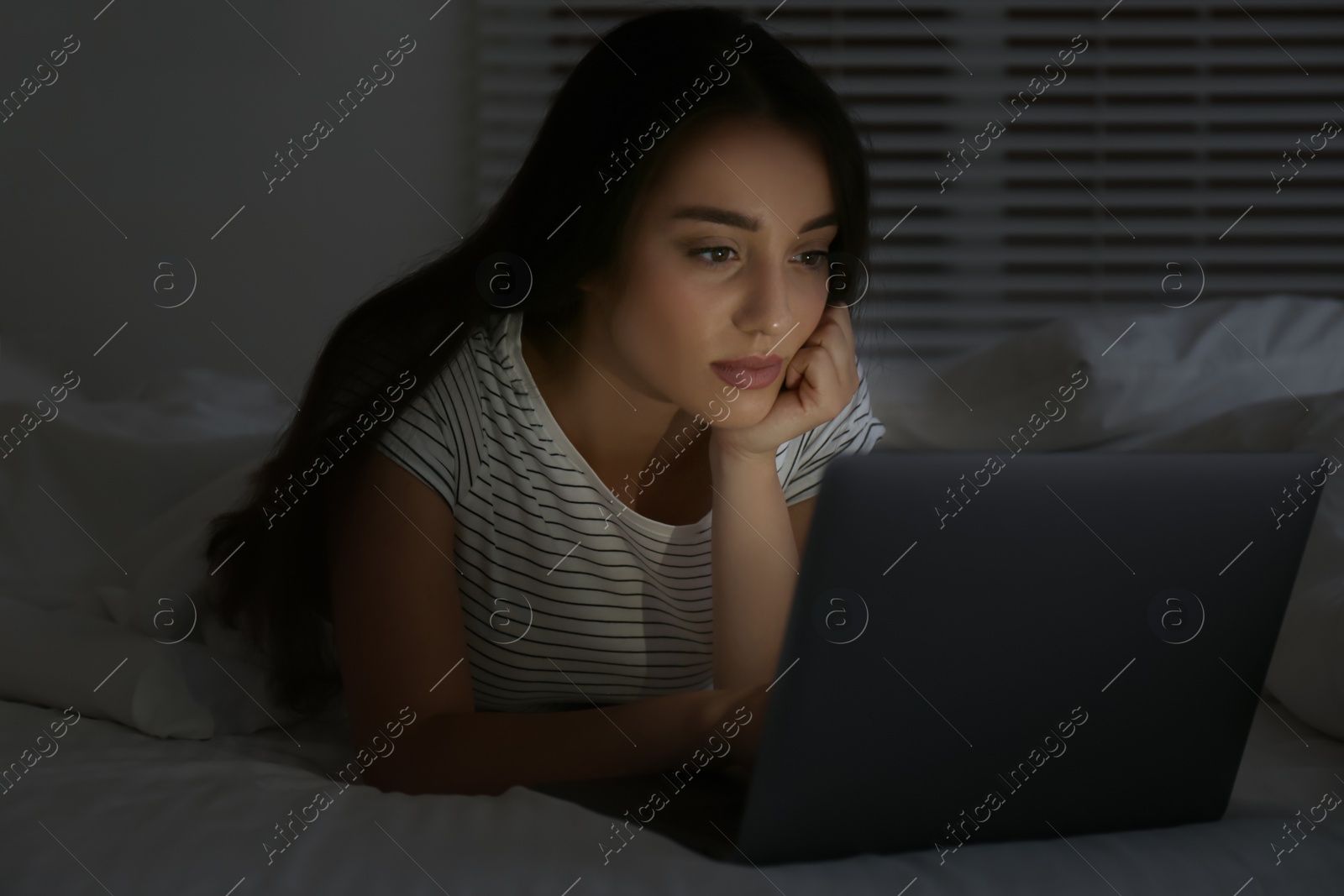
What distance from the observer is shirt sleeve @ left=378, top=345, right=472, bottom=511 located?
92cm

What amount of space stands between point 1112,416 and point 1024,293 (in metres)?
1.00

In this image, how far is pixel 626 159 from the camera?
3.05ft

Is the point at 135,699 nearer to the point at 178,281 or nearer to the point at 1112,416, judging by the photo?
the point at 1112,416

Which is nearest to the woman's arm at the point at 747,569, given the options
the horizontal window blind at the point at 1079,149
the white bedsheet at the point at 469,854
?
the white bedsheet at the point at 469,854

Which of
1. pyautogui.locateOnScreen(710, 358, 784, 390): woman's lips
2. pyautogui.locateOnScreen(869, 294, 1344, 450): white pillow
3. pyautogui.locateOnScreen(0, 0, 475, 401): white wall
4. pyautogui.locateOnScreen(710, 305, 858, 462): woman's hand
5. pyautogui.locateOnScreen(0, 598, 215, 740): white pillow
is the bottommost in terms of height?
pyautogui.locateOnScreen(869, 294, 1344, 450): white pillow

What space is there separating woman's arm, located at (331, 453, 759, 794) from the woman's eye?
303 millimetres

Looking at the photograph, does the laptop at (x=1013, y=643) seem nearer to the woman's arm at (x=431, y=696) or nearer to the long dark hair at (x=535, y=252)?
the woman's arm at (x=431, y=696)

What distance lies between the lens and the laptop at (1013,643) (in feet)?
1.78

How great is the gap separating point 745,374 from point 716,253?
0.11 metres

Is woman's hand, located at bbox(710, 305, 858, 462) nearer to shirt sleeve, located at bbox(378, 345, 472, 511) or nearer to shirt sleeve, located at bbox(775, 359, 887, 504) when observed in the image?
shirt sleeve, located at bbox(775, 359, 887, 504)

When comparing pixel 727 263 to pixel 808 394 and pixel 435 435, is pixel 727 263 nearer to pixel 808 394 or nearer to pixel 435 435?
pixel 808 394

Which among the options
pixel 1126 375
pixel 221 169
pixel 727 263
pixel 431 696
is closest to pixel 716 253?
pixel 727 263

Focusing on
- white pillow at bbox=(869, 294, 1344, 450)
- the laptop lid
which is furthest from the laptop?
white pillow at bbox=(869, 294, 1344, 450)

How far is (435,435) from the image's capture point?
3.10 feet
